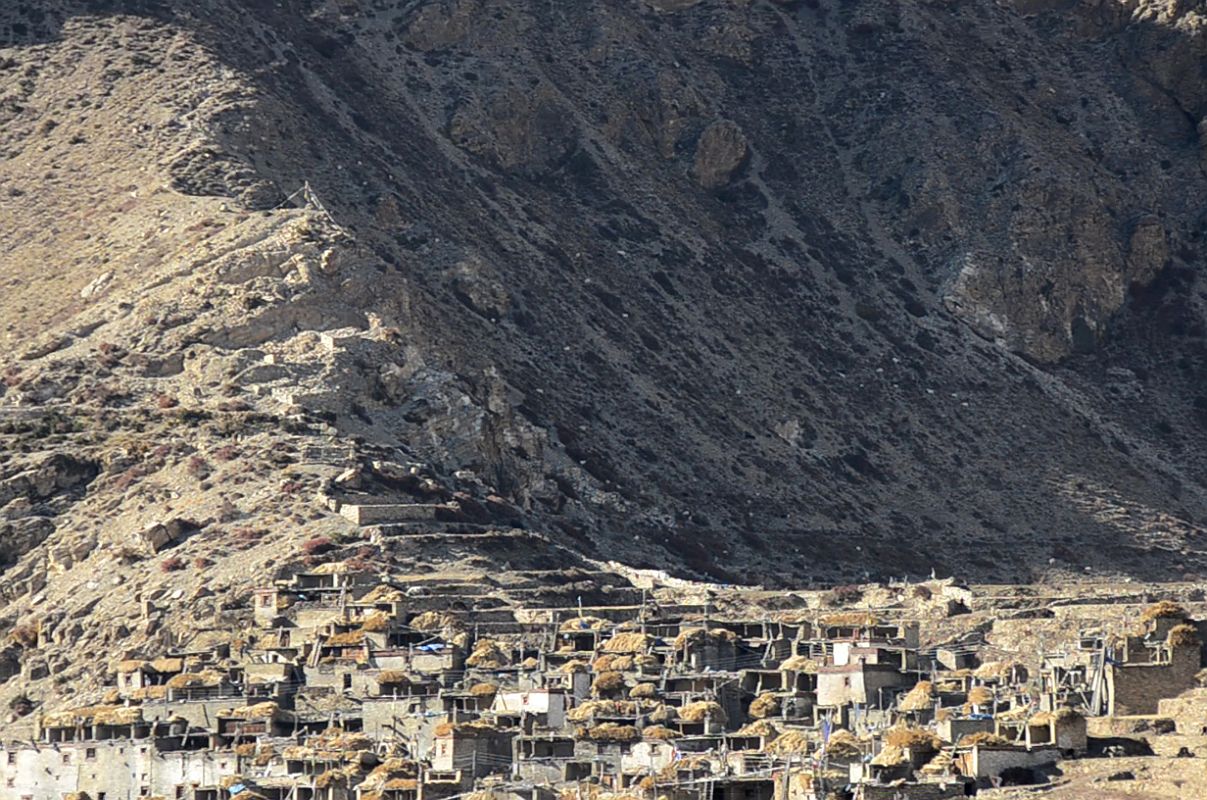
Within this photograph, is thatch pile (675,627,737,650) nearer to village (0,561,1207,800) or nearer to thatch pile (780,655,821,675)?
village (0,561,1207,800)

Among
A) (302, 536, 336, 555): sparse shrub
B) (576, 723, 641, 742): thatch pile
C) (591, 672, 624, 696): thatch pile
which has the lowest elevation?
(576, 723, 641, 742): thatch pile

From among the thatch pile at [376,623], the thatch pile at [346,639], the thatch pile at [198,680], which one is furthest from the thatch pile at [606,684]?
the thatch pile at [376,623]

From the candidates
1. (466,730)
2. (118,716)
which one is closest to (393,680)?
(118,716)

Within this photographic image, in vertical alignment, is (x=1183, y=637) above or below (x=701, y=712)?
above

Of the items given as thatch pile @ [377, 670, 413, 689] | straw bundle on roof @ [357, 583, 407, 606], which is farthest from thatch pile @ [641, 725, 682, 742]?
straw bundle on roof @ [357, 583, 407, 606]

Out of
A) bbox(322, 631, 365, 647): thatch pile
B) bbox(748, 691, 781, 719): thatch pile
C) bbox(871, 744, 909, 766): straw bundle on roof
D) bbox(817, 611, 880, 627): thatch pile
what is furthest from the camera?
bbox(817, 611, 880, 627): thatch pile

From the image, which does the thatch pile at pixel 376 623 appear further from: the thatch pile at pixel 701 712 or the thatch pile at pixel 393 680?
the thatch pile at pixel 701 712

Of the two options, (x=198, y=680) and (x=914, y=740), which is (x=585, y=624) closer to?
(x=198, y=680)
